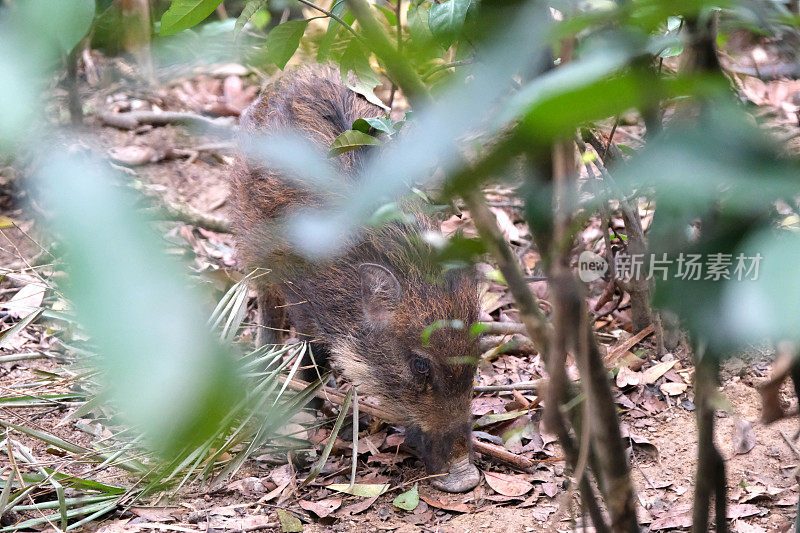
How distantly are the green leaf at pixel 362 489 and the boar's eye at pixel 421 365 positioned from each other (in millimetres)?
533

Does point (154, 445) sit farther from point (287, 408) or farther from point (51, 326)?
point (51, 326)

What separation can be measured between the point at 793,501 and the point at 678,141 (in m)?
2.57

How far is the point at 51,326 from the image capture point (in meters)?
4.21

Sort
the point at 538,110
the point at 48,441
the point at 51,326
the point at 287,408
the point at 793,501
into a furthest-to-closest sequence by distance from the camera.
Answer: the point at 51,326 → the point at 287,408 → the point at 48,441 → the point at 793,501 → the point at 538,110

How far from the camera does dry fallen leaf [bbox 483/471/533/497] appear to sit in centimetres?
329

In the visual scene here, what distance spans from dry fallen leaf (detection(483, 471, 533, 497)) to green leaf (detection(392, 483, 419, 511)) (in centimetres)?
33

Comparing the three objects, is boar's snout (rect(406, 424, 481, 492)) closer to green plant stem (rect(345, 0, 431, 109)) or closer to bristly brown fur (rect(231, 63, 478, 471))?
bristly brown fur (rect(231, 63, 478, 471))

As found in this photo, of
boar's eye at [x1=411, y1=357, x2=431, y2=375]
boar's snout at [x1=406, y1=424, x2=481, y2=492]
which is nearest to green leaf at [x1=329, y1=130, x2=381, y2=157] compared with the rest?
boar's eye at [x1=411, y1=357, x2=431, y2=375]

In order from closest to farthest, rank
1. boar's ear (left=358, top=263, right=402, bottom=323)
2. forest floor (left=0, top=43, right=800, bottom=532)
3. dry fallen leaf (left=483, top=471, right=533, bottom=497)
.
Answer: forest floor (left=0, top=43, right=800, bottom=532) → dry fallen leaf (left=483, top=471, right=533, bottom=497) → boar's ear (left=358, top=263, right=402, bottom=323)

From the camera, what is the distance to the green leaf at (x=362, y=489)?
3.32 meters

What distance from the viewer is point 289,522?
3084 millimetres

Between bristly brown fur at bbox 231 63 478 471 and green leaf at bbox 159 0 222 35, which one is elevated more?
green leaf at bbox 159 0 222 35

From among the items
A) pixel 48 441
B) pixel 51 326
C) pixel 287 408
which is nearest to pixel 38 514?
pixel 48 441
